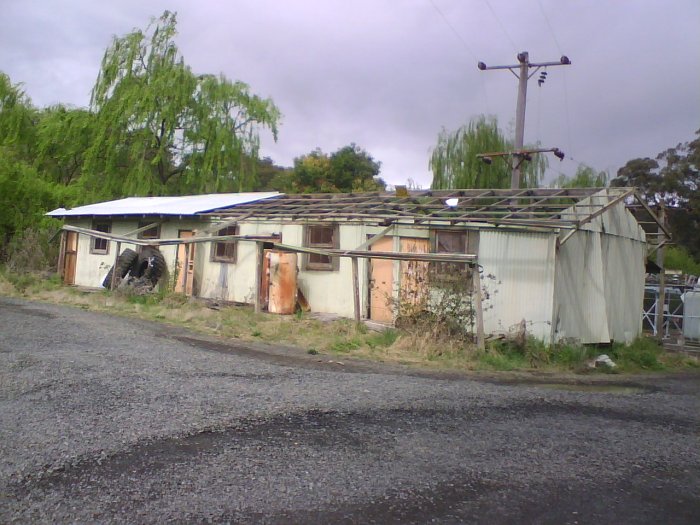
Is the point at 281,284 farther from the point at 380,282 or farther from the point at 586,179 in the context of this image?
the point at 586,179

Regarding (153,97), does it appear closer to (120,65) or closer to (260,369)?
(120,65)

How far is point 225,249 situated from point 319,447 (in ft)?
46.3

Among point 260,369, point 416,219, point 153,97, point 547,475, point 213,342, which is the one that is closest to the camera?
point 547,475

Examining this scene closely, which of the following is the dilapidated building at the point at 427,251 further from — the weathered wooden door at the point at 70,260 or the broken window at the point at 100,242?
the weathered wooden door at the point at 70,260

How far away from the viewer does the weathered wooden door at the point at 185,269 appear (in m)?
19.9

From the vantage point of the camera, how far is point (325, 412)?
7.00 meters

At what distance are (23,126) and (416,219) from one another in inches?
1000

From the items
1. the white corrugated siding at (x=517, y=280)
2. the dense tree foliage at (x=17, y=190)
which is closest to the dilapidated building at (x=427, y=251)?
the white corrugated siding at (x=517, y=280)

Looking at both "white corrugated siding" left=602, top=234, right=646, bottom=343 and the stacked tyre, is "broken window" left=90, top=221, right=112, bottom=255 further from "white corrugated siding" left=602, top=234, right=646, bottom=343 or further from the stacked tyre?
"white corrugated siding" left=602, top=234, right=646, bottom=343

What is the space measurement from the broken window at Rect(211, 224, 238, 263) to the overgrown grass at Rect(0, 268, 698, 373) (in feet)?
5.28

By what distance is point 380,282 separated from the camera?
16.1 meters

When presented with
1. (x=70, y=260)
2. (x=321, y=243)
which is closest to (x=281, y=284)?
(x=321, y=243)

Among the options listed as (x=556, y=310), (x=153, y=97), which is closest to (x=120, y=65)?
(x=153, y=97)

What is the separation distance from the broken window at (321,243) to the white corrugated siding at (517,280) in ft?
14.3
